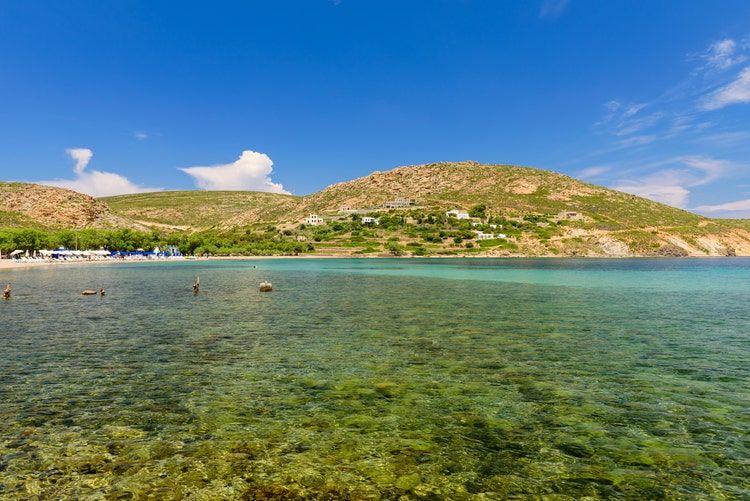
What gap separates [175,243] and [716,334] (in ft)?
679

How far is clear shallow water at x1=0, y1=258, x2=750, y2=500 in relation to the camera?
10023mm

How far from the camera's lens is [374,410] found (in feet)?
47.6

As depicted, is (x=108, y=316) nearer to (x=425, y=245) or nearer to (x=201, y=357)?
(x=201, y=357)

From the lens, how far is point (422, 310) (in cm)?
3941

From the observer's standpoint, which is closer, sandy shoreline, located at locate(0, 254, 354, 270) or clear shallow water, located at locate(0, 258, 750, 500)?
clear shallow water, located at locate(0, 258, 750, 500)

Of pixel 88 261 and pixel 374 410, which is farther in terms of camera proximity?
pixel 88 261

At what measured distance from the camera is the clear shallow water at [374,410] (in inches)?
395

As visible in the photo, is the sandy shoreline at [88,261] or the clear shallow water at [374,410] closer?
the clear shallow water at [374,410]

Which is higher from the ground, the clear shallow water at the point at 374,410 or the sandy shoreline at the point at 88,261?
the sandy shoreline at the point at 88,261

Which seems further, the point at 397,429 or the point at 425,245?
the point at 425,245

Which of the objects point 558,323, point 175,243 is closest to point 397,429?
point 558,323

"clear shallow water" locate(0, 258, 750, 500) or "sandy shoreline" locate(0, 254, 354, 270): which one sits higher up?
"sandy shoreline" locate(0, 254, 354, 270)

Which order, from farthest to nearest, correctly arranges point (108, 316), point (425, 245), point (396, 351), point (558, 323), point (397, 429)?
point (425, 245) < point (108, 316) < point (558, 323) < point (396, 351) < point (397, 429)

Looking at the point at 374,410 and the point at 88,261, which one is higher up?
the point at 88,261
